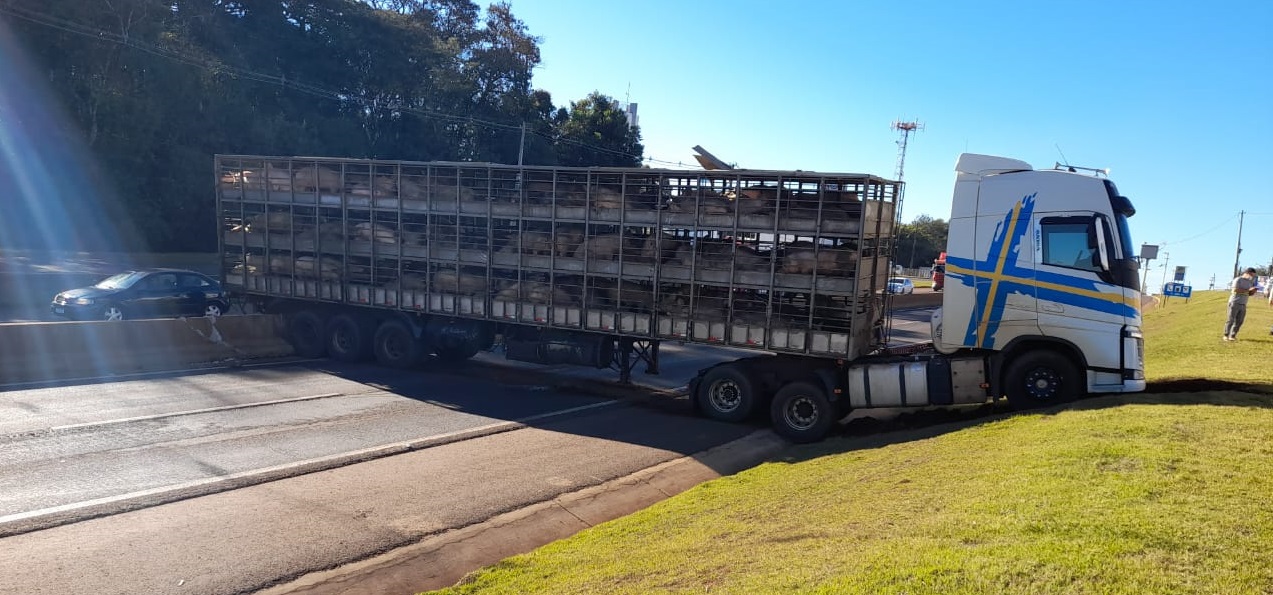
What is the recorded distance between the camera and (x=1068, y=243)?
389 inches

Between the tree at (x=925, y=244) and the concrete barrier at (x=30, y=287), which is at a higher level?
the tree at (x=925, y=244)

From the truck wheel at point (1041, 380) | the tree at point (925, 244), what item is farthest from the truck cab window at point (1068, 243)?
the tree at point (925, 244)

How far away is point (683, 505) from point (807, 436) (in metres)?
3.94

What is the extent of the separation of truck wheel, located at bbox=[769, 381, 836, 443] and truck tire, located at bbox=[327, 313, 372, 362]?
8897mm

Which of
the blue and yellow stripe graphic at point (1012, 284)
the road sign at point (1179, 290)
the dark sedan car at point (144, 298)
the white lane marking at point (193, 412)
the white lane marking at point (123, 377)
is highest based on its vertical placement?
the blue and yellow stripe graphic at point (1012, 284)

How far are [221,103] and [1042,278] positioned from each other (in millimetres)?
38008

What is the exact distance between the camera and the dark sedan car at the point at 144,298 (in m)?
18.2

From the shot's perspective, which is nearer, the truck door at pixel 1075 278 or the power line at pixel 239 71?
the truck door at pixel 1075 278

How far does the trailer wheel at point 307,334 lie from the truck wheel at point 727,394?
887 centimetres

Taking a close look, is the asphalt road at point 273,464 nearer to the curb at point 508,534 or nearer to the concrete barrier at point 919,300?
the curb at point 508,534

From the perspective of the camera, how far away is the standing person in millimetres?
15626

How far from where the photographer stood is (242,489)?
7.73m

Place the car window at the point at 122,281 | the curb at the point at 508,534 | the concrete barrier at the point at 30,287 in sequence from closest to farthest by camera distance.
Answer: the curb at the point at 508,534 < the car window at the point at 122,281 < the concrete barrier at the point at 30,287

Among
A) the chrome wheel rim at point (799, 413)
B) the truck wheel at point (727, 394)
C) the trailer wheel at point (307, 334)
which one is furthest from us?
the trailer wheel at point (307, 334)
